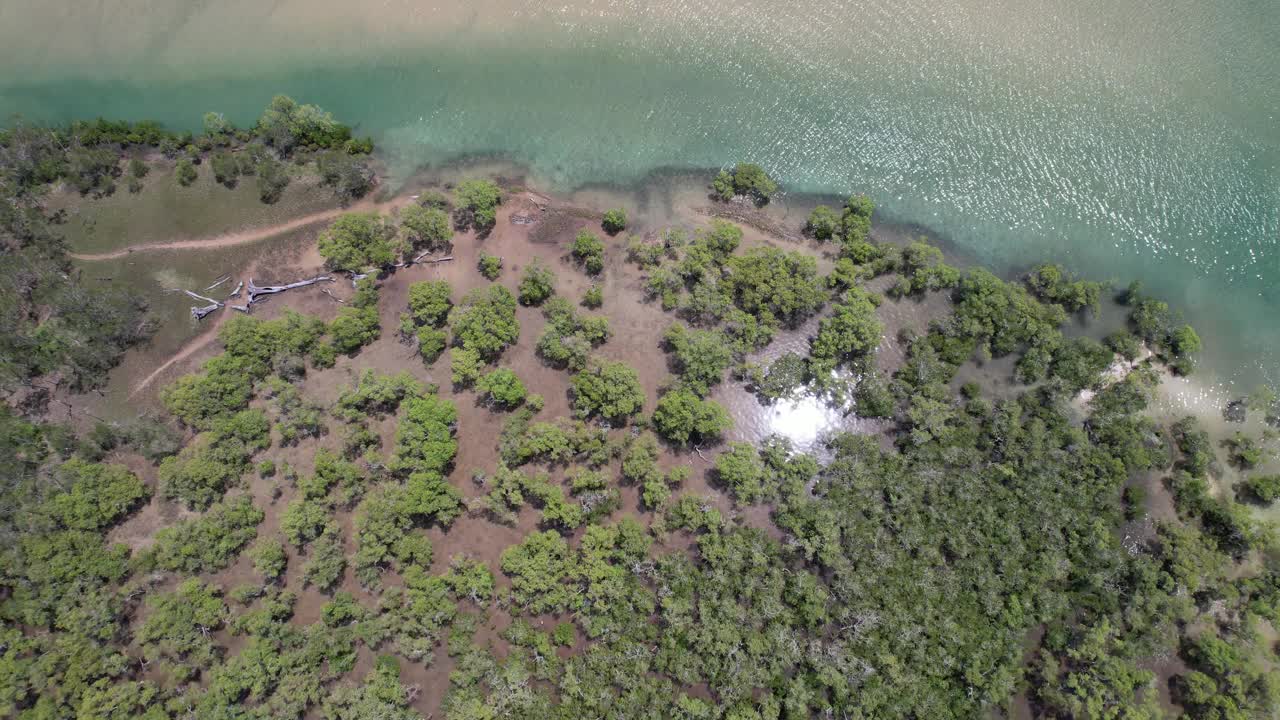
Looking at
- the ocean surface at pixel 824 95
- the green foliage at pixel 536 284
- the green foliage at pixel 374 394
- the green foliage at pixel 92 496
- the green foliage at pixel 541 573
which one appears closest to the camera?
the green foliage at pixel 92 496

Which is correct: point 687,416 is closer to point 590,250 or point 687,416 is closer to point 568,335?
point 568,335

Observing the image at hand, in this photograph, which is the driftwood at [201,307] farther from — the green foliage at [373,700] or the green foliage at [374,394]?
the green foliage at [373,700]

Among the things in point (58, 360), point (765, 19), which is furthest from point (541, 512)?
point (765, 19)

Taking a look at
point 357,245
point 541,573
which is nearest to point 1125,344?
point 541,573

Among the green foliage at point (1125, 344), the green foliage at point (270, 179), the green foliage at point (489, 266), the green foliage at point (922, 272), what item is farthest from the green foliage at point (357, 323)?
the green foliage at point (1125, 344)

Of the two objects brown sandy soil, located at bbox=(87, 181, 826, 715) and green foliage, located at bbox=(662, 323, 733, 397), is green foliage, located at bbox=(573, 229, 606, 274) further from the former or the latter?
green foliage, located at bbox=(662, 323, 733, 397)
